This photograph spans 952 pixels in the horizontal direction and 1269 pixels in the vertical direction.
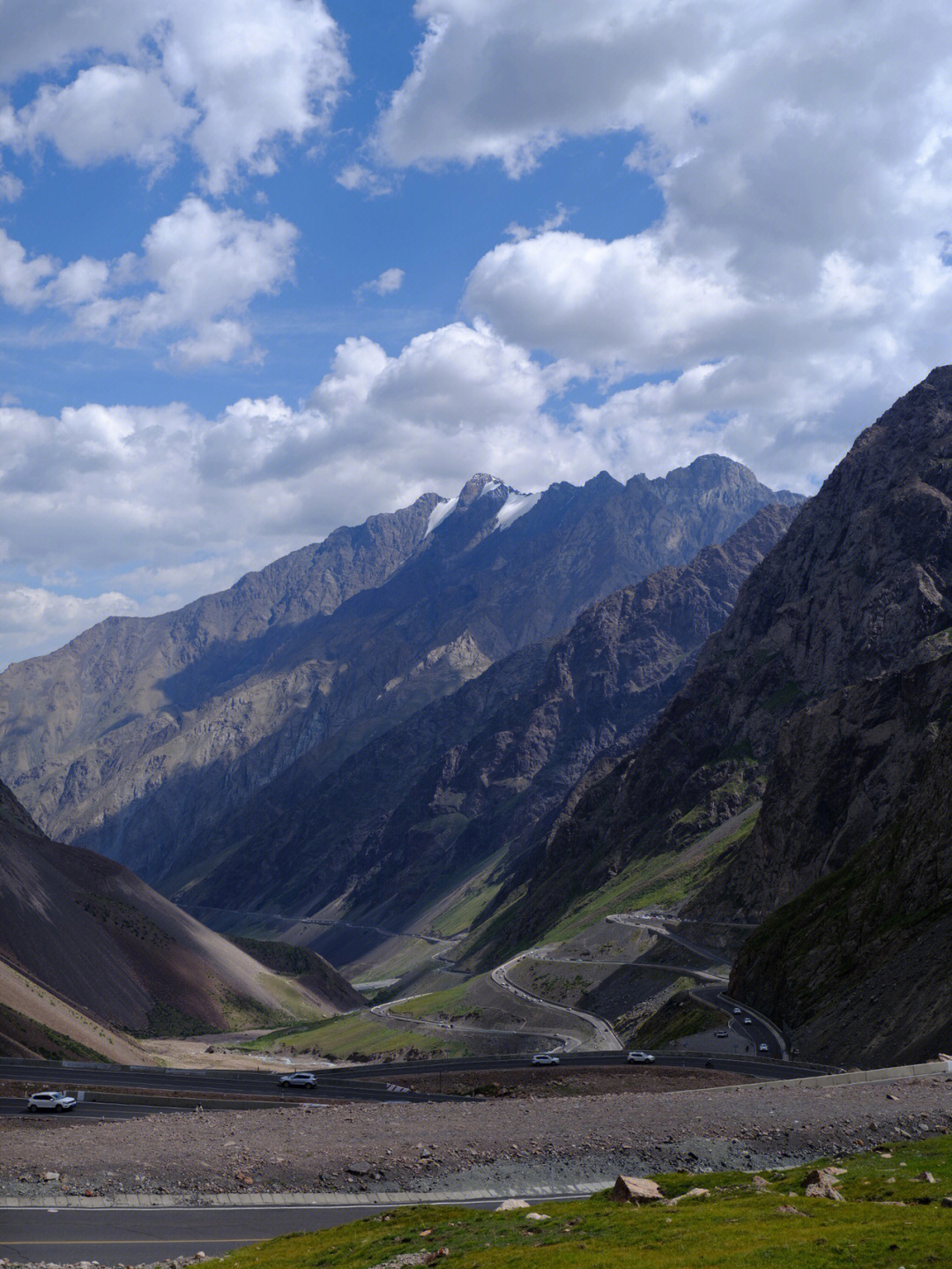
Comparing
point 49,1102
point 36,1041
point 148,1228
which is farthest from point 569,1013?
point 148,1228

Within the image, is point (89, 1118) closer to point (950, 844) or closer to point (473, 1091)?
point (473, 1091)

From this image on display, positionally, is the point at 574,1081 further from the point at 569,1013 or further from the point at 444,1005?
the point at 444,1005

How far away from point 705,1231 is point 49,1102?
140 ft

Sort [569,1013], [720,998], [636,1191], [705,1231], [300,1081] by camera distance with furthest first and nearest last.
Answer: [569,1013], [720,998], [300,1081], [636,1191], [705,1231]

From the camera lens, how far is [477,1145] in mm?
44094

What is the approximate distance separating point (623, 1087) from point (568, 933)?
436 feet

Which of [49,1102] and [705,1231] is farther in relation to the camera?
[49,1102]

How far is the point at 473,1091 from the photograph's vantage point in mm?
67125

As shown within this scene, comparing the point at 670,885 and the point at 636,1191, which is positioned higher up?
the point at 636,1191

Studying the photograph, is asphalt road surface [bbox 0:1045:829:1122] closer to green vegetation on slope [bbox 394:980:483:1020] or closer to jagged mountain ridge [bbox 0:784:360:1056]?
jagged mountain ridge [bbox 0:784:360:1056]

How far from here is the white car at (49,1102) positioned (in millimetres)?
58188

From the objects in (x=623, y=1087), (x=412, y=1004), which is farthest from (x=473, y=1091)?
(x=412, y=1004)

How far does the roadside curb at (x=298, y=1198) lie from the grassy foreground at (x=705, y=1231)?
13.2 ft

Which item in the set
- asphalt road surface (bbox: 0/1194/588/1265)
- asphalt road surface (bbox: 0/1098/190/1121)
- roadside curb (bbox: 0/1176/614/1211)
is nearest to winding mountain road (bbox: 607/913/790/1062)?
asphalt road surface (bbox: 0/1098/190/1121)
